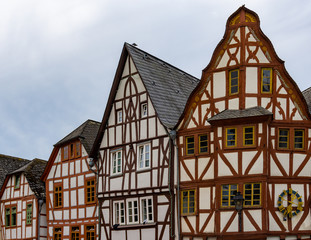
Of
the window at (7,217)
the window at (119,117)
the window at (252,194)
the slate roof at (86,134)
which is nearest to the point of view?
the window at (252,194)

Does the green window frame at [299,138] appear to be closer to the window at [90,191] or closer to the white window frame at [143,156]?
the white window frame at [143,156]

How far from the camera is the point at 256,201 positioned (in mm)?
28297

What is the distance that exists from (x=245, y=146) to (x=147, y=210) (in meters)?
6.88

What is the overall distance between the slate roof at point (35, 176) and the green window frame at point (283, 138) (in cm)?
1881

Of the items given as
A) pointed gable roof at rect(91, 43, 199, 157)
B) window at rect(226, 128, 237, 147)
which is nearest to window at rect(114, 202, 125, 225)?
pointed gable roof at rect(91, 43, 199, 157)

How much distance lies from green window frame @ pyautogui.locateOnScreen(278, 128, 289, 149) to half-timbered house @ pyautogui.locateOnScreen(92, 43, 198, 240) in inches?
222

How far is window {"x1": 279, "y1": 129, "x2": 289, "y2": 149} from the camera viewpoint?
95.8ft

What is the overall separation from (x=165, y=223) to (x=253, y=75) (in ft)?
28.6

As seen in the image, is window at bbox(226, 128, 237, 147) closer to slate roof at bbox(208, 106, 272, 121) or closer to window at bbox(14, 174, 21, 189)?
slate roof at bbox(208, 106, 272, 121)

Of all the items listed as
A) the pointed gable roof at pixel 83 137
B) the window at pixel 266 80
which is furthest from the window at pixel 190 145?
the pointed gable roof at pixel 83 137

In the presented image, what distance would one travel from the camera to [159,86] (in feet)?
113

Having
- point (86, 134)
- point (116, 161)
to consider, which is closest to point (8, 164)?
point (86, 134)

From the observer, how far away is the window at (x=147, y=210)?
32281 millimetres

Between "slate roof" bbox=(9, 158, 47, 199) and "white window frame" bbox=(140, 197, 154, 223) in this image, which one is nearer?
"white window frame" bbox=(140, 197, 154, 223)
